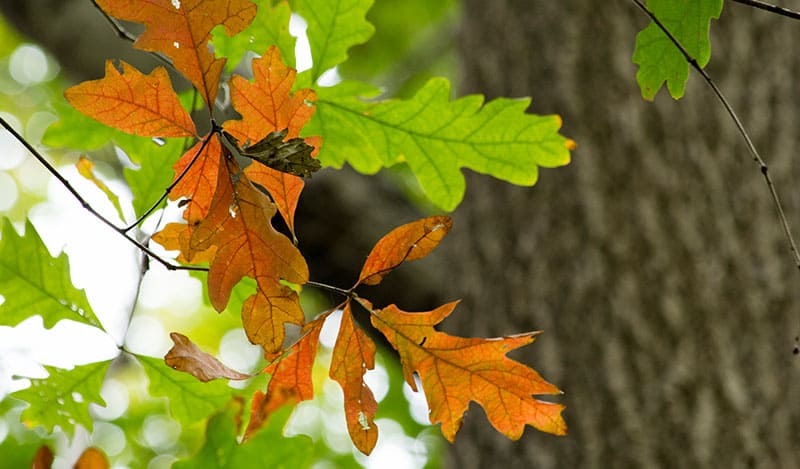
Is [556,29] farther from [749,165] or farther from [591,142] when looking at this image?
[749,165]

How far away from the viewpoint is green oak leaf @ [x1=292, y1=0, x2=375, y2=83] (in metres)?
0.80

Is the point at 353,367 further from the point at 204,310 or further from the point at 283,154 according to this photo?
the point at 204,310

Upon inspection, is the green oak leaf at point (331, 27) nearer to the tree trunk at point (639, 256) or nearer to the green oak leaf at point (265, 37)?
the green oak leaf at point (265, 37)

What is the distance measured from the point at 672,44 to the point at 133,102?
407 millimetres

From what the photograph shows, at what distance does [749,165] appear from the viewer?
1.98 metres

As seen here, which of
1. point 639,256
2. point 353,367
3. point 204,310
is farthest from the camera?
point 204,310

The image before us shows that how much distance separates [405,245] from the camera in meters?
0.60

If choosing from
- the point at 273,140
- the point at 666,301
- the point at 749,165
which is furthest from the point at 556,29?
the point at 273,140

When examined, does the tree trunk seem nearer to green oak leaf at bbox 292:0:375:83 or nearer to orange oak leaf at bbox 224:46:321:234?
green oak leaf at bbox 292:0:375:83

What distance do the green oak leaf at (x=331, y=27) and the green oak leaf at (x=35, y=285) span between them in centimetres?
30

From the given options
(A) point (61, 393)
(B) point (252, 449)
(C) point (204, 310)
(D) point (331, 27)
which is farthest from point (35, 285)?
(C) point (204, 310)

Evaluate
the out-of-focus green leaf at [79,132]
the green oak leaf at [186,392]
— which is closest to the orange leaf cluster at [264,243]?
the green oak leaf at [186,392]

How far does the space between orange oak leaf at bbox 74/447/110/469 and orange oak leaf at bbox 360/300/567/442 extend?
33 cm

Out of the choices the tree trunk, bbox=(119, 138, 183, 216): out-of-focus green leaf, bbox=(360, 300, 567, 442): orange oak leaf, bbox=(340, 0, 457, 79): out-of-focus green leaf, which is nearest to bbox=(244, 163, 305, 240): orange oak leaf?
bbox=(360, 300, 567, 442): orange oak leaf
